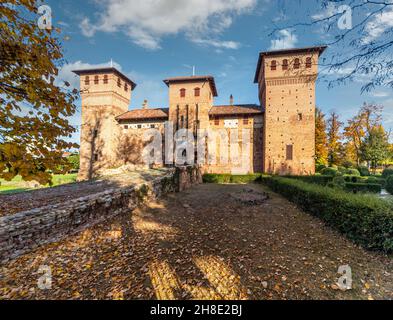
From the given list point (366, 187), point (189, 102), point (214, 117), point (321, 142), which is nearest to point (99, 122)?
point (189, 102)

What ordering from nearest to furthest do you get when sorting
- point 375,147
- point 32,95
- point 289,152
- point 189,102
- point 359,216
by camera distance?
point 32,95 → point 359,216 → point 289,152 → point 189,102 → point 375,147

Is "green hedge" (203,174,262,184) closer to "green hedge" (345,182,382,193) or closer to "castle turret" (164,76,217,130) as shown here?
"castle turret" (164,76,217,130)

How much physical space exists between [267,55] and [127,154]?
2133 cm

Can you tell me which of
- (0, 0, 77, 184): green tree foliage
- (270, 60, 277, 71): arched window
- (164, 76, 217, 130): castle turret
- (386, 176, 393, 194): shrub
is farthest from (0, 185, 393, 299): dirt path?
(270, 60, 277, 71): arched window

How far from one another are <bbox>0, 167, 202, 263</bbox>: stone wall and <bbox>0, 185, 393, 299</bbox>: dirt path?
284 millimetres

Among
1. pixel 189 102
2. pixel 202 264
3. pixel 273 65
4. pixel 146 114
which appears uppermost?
pixel 273 65

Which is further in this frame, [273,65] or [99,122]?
[99,122]

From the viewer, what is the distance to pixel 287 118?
1989 centimetres

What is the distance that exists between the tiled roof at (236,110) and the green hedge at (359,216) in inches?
643

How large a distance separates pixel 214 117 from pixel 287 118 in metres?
8.55

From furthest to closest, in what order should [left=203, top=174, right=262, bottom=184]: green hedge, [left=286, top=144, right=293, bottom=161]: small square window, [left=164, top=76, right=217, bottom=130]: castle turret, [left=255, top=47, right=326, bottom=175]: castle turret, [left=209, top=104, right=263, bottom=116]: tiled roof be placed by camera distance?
[left=164, top=76, right=217, bottom=130]: castle turret
[left=209, top=104, right=263, bottom=116]: tiled roof
[left=286, top=144, right=293, bottom=161]: small square window
[left=255, top=47, right=326, bottom=175]: castle turret
[left=203, top=174, right=262, bottom=184]: green hedge

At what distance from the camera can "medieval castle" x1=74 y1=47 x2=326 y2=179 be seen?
64.2 ft

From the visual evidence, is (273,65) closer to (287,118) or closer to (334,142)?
(287,118)
